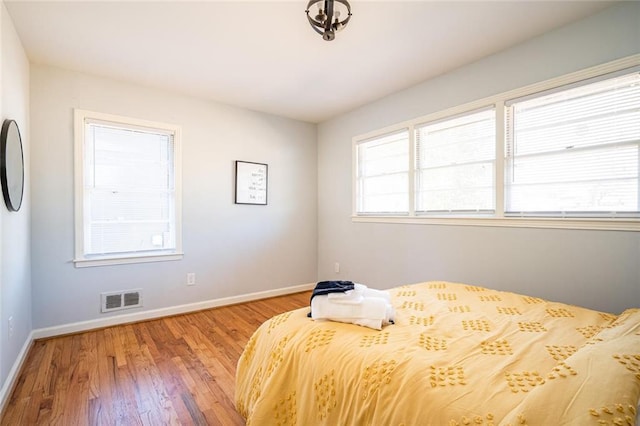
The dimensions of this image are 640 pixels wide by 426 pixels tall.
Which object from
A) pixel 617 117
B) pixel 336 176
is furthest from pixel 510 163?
pixel 336 176

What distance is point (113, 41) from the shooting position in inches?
89.7

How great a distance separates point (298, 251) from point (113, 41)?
10.0 ft

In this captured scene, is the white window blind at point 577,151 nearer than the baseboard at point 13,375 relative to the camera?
No

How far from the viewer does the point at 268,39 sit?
88.7 inches

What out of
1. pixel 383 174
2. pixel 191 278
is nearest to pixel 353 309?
pixel 383 174

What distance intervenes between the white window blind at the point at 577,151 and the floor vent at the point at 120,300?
3680mm

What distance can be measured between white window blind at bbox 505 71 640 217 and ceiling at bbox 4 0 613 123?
555 millimetres

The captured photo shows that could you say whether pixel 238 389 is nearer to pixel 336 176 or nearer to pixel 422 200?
pixel 422 200

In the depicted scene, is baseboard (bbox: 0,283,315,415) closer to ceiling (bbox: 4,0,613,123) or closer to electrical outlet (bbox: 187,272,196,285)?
electrical outlet (bbox: 187,272,196,285)

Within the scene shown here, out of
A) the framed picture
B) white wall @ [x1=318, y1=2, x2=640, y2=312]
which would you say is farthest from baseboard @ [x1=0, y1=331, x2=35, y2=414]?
white wall @ [x1=318, y1=2, x2=640, y2=312]

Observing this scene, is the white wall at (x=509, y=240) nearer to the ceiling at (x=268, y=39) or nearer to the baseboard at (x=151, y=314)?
the ceiling at (x=268, y=39)

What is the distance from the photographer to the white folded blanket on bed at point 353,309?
135cm

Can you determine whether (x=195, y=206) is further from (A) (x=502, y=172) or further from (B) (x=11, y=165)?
→ (A) (x=502, y=172)

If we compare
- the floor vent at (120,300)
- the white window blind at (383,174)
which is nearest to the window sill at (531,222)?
the white window blind at (383,174)
